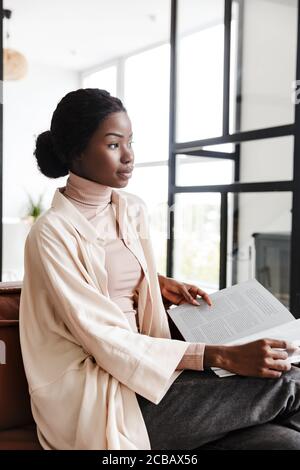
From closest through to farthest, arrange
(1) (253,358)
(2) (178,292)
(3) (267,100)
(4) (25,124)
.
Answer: (1) (253,358) < (2) (178,292) < (3) (267,100) < (4) (25,124)

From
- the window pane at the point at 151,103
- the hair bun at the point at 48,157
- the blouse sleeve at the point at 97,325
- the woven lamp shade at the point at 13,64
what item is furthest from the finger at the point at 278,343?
the window pane at the point at 151,103

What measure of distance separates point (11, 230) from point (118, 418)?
4206 millimetres

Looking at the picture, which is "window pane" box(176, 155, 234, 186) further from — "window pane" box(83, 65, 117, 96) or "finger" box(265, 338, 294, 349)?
"window pane" box(83, 65, 117, 96)

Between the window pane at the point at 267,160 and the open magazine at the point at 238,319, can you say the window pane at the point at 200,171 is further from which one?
the open magazine at the point at 238,319

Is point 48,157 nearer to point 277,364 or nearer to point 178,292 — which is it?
point 178,292

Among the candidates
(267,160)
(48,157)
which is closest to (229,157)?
(267,160)

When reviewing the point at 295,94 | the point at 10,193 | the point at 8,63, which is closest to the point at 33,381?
the point at 295,94

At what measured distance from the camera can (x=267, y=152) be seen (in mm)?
2473

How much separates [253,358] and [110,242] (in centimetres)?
38

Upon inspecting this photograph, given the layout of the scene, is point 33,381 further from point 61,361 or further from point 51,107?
point 51,107

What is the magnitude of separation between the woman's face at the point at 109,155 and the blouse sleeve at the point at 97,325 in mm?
178

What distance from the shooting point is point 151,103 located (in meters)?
5.13

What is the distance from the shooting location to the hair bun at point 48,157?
1.16 metres
